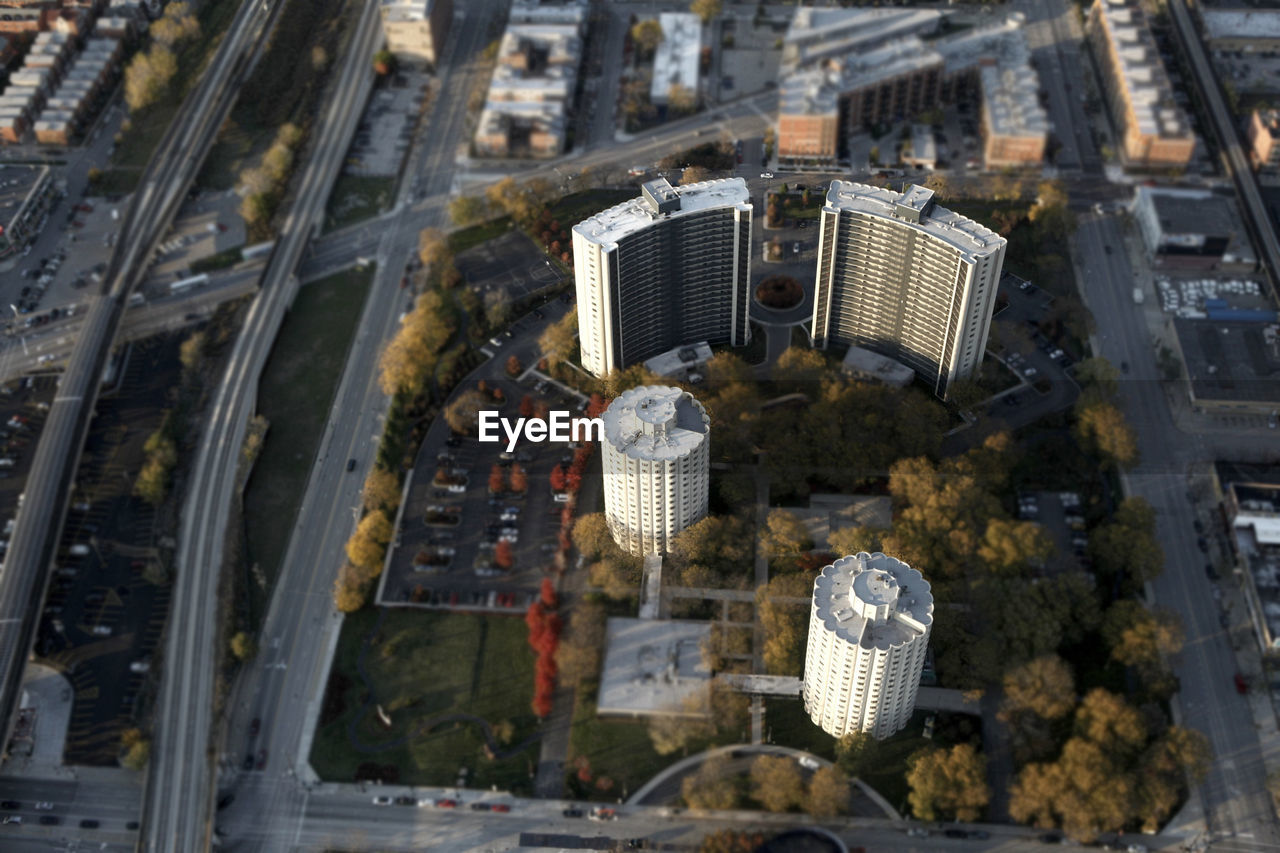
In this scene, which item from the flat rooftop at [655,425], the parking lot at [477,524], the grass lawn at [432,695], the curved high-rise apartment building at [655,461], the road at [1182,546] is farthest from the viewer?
the parking lot at [477,524]

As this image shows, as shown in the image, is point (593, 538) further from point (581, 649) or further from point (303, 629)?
point (303, 629)

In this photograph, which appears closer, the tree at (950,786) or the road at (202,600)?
the tree at (950,786)

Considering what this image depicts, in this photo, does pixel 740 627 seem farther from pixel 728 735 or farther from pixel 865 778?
pixel 865 778

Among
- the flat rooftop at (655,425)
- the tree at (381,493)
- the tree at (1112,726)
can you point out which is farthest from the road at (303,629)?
the tree at (1112,726)

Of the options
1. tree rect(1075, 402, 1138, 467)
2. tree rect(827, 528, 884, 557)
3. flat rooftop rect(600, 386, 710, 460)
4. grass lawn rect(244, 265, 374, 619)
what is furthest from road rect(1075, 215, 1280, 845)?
grass lawn rect(244, 265, 374, 619)

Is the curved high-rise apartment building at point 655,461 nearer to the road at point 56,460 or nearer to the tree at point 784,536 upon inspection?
the tree at point 784,536

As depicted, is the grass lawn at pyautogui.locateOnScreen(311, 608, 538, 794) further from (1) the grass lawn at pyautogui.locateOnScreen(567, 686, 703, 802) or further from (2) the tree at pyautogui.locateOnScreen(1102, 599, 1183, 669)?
(2) the tree at pyautogui.locateOnScreen(1102, 599, 1183, 669)
